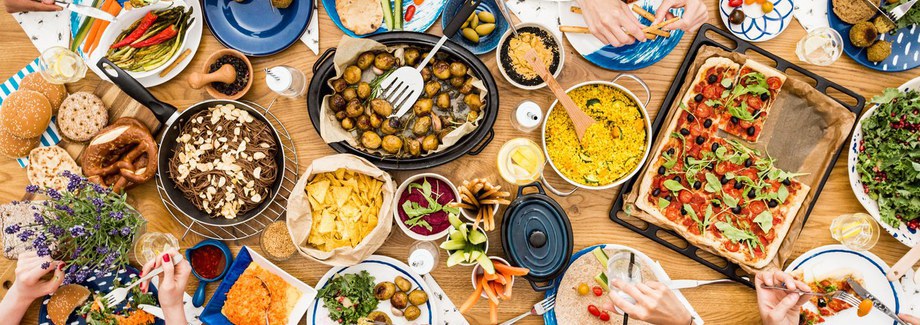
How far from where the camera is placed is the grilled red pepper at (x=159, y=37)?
2525mm

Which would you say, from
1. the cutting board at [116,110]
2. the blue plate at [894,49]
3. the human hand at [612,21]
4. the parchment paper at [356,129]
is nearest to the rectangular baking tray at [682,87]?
the blue plate at [894,49]

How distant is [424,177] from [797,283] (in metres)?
1.74

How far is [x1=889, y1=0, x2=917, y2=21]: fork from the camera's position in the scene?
7.80ft

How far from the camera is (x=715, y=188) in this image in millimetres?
2502

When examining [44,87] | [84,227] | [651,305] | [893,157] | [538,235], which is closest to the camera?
[651,305]

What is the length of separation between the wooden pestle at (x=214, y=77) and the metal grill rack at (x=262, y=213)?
0.18 m

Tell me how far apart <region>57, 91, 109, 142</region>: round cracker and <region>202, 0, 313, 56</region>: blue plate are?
2.28 ft

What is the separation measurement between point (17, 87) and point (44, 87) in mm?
192

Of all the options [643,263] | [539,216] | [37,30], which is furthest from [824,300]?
[37,30]

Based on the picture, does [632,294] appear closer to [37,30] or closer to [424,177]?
[424,177]

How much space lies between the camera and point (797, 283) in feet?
7.66

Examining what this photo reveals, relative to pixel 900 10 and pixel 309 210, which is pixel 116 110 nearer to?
pixel 309 210

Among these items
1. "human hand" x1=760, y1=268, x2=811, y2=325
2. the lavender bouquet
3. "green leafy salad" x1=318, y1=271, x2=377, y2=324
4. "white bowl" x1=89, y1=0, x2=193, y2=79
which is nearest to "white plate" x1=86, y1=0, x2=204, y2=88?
"white bowl" x1=89, y1=0, x2=193, y2=79

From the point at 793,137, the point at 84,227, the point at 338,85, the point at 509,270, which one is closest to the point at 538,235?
the point at 509,270
